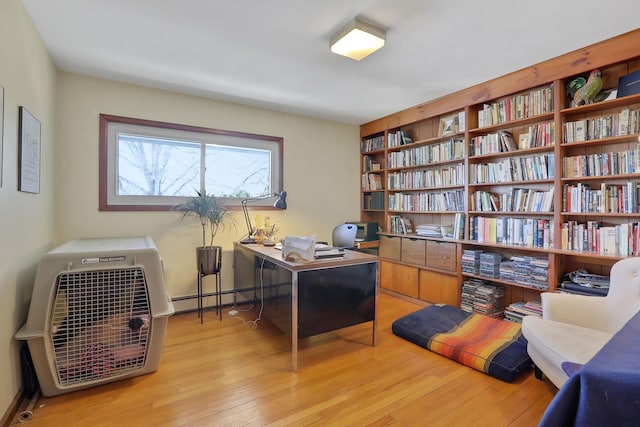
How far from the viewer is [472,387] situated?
75.3 inches

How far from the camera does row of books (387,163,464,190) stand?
11.2ft

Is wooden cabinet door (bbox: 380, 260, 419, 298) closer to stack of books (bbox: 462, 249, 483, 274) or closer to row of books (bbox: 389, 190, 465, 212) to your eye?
stack of books (bbox: 462, 249, 483, 274)

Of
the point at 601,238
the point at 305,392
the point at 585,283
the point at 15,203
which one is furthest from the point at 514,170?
the point at 15,203

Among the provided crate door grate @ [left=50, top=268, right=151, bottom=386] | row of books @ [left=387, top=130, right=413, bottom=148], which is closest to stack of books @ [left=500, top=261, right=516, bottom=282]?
row of books @ [left=387, top=130, right=413, bottom=148]

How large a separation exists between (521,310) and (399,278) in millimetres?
1342

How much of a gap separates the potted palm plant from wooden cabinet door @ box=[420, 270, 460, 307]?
226 cm

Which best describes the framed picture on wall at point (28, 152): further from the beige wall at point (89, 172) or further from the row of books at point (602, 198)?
the row of books at point (602, 198)

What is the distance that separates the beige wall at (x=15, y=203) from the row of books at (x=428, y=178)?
357 centimetres

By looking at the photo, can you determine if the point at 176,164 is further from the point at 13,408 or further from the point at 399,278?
the point at 399,278

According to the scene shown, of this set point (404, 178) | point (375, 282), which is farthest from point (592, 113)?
point (375, 282)

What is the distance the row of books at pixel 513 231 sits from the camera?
2717 mm

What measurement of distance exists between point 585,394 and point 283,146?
363cm

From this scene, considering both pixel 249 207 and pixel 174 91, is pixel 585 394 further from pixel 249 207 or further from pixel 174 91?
pixel 174 91

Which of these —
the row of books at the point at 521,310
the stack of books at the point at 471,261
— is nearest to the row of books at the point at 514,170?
the stack of books at the point at 471,261
